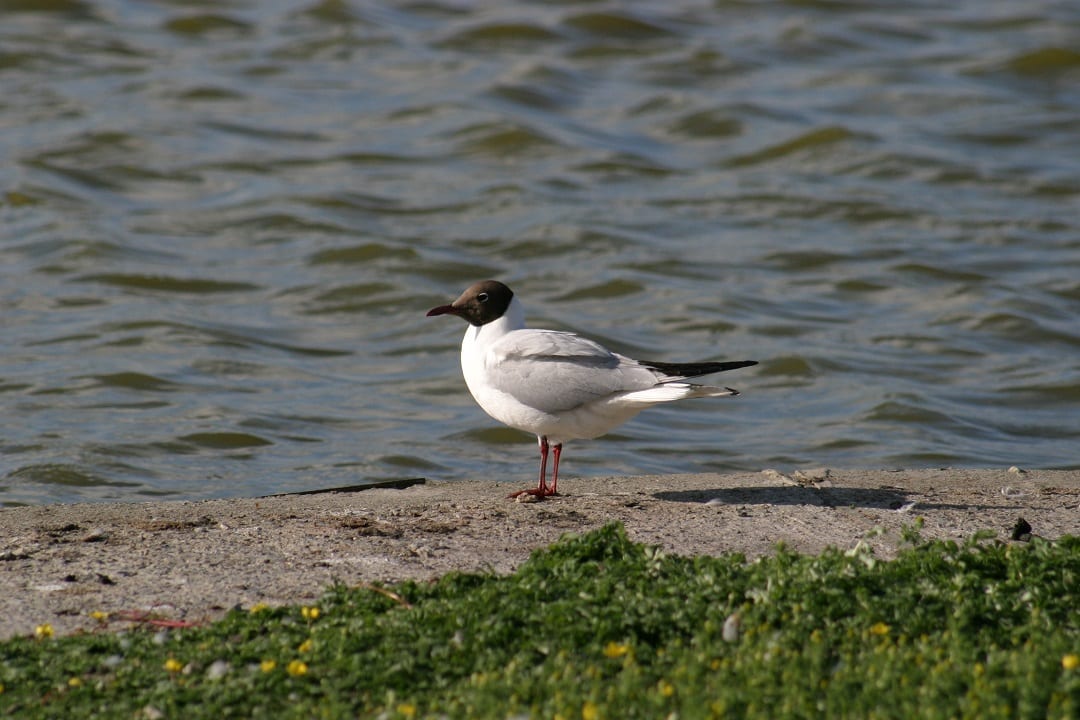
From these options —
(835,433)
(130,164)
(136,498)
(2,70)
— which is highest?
(2,70)

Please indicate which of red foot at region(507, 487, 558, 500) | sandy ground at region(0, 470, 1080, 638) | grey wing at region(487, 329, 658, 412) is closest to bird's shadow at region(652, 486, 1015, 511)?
sandy ground at region(0, 470, 1080, 638)

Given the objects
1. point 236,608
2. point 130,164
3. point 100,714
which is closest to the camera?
point 100,714

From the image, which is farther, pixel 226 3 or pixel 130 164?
pixel 226 3

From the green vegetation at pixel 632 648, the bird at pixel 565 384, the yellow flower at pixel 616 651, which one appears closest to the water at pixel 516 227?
the bird at pixel 565 384

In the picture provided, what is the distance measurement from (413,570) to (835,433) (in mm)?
5163

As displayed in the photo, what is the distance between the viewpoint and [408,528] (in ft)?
20.3

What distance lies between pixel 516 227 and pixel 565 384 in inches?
288

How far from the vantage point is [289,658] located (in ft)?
14.3

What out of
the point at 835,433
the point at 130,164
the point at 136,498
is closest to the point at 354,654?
the point at 136,498

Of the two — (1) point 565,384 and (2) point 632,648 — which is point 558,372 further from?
(2) point 632,648

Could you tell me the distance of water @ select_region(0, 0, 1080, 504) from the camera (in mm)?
9898

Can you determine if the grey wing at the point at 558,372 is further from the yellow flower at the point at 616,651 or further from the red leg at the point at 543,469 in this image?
the yellow flower at the point at 616,651

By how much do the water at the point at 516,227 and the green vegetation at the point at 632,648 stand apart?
159 inches

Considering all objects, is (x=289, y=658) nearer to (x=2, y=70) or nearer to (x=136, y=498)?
(x=136, y=498)
